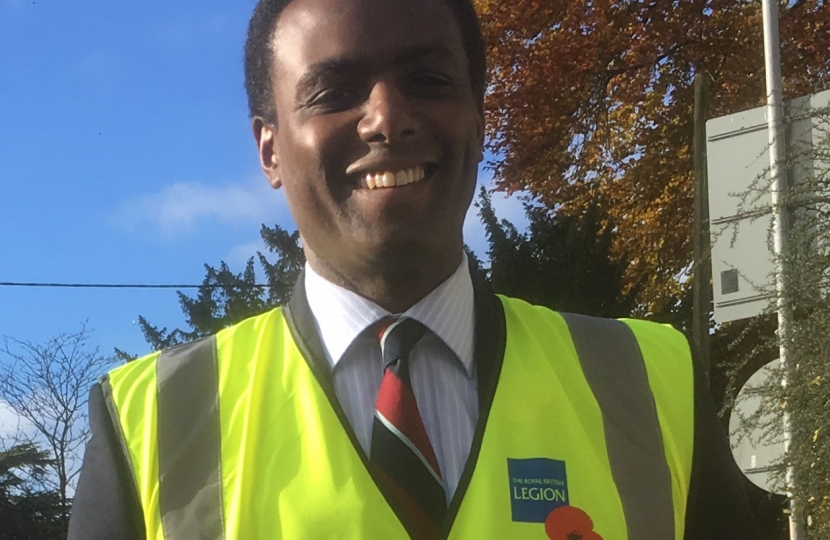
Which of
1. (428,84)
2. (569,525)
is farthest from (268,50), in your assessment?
(569,525)

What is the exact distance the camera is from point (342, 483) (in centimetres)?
199

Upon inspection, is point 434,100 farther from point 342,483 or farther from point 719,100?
point 719,100

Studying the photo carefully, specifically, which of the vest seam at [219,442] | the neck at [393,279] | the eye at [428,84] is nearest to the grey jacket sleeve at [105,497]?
the vest seam at [219,442]

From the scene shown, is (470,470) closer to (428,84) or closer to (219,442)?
(219,442)

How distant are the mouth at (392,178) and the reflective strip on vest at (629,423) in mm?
497

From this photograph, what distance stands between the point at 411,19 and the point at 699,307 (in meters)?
10.4

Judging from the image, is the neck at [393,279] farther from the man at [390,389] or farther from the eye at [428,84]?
the eye at [428,84]

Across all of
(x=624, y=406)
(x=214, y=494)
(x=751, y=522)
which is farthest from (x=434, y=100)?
(x=751, y=522)

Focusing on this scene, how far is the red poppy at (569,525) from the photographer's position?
1.99 m

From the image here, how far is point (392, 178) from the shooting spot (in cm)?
213

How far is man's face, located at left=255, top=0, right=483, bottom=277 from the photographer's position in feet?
6.98

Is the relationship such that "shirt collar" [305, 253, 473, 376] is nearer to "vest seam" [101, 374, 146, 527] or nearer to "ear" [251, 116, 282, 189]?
"ear" [251, 116, 282, 189]

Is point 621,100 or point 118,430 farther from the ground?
point 621,100

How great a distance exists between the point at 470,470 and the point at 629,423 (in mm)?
342
